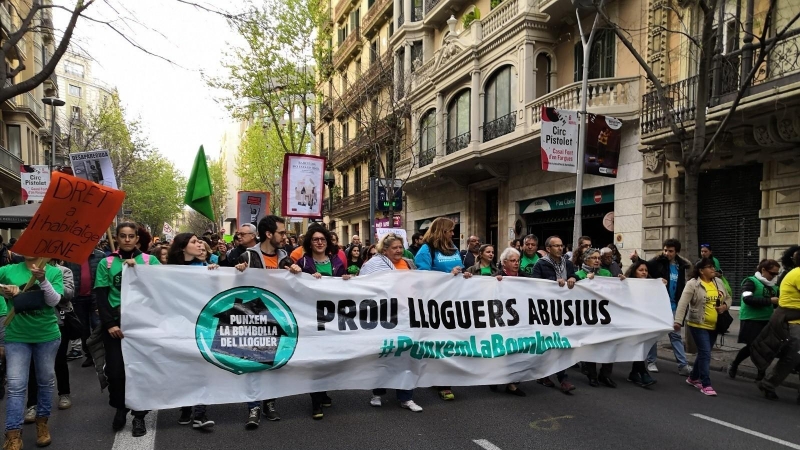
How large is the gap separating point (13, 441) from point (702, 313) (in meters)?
6.81

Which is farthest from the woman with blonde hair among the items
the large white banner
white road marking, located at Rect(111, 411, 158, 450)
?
white road marking, located at Rect(111, 411, 158, 450)

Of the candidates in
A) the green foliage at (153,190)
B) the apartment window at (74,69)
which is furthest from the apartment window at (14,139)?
the apartment window at (74,69)

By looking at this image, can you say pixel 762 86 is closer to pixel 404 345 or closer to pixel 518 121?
pixel 518 121

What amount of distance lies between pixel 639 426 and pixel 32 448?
5.14 meters

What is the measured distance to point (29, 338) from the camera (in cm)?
422

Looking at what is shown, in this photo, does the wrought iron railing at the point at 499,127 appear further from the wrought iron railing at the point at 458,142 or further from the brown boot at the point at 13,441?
the brown boot at the point at 13,441

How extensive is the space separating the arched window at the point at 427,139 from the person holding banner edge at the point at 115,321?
1955cm

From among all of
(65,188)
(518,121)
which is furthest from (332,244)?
(518,121)

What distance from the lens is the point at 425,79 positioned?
24438 mm

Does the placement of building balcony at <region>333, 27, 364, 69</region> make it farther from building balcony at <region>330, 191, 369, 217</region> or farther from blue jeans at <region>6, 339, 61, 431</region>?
blue jeans at <region>6, 339, 61, 431</region>

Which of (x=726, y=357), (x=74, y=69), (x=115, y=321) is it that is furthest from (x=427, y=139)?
(x=74, y=69)

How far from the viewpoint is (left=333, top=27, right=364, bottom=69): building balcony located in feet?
114

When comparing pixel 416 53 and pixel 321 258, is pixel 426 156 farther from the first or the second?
pixel 321 258

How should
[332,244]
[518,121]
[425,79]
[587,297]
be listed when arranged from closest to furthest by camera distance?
[332,244] < [587,297] < [518,121] < [425,79]
